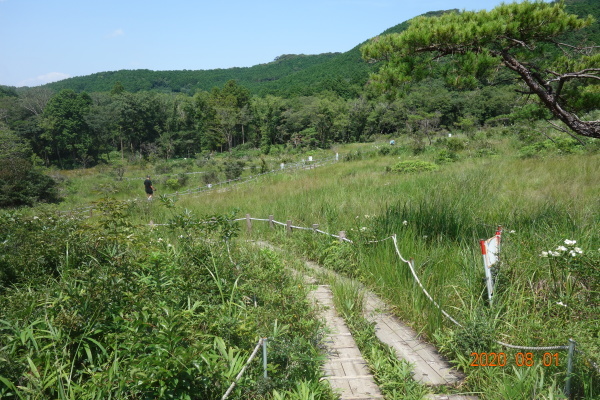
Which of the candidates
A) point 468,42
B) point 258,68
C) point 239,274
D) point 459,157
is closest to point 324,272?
point 239,274

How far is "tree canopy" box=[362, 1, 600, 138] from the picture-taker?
4262 mm

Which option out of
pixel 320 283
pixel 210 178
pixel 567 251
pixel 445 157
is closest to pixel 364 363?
pixel 320 283

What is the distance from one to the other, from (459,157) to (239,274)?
15988 millimetres

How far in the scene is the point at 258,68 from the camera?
162250mm

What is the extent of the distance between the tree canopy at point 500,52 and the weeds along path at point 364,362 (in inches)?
110

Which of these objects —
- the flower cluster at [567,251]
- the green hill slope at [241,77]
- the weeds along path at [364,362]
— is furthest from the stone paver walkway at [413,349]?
the green hill slope at [241,77]

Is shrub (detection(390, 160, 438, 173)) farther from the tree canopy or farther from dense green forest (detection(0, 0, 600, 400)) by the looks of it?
the tree canopy

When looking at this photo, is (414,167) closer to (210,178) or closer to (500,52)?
(500,52)

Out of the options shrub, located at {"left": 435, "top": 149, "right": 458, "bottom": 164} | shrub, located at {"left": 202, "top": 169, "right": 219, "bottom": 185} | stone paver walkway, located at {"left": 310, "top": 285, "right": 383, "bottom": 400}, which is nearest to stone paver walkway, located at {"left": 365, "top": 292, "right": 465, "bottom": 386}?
stone paver walkway, located at {"left": 310, "top": 285, "right": 383, "bottom": 400}

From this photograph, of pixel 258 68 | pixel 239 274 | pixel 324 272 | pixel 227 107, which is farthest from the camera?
pixel 258 68

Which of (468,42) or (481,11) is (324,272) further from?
(481,11)

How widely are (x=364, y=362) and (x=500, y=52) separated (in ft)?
13.5

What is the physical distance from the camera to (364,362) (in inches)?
134

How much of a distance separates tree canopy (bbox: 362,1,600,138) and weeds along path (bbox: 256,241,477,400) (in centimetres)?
279
